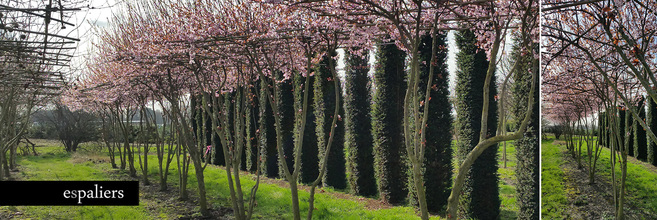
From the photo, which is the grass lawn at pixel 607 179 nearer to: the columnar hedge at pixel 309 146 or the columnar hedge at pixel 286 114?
the columnar hedge at pixel 309 146

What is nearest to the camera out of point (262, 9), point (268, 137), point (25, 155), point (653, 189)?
point (653, 189)

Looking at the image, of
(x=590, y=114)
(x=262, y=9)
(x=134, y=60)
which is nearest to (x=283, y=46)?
(x=262, y=9)

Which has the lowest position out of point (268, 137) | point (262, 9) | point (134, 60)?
point (268, 137)

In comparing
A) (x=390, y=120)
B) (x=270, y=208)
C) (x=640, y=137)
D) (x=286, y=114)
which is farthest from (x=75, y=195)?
(x=640, y=137)

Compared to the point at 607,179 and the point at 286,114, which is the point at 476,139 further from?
the point at 286,114

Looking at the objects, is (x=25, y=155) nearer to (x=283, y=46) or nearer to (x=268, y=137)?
(x=268, y=137)

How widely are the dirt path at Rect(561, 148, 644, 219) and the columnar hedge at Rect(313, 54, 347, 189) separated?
24.2ft

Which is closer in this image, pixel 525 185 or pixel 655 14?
pixel 655 14

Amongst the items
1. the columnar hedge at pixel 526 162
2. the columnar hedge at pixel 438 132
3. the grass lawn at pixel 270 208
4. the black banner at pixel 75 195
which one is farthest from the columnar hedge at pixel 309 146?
the columnar hedge at pixel 526 162

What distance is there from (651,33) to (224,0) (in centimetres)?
445

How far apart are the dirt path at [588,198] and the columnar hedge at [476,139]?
4.26 m

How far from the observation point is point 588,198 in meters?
1.95

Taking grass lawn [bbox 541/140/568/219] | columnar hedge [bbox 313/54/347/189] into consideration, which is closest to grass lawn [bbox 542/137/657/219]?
grass lawn [bbox 541/140/568/219]

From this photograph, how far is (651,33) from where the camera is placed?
5.84 ft
